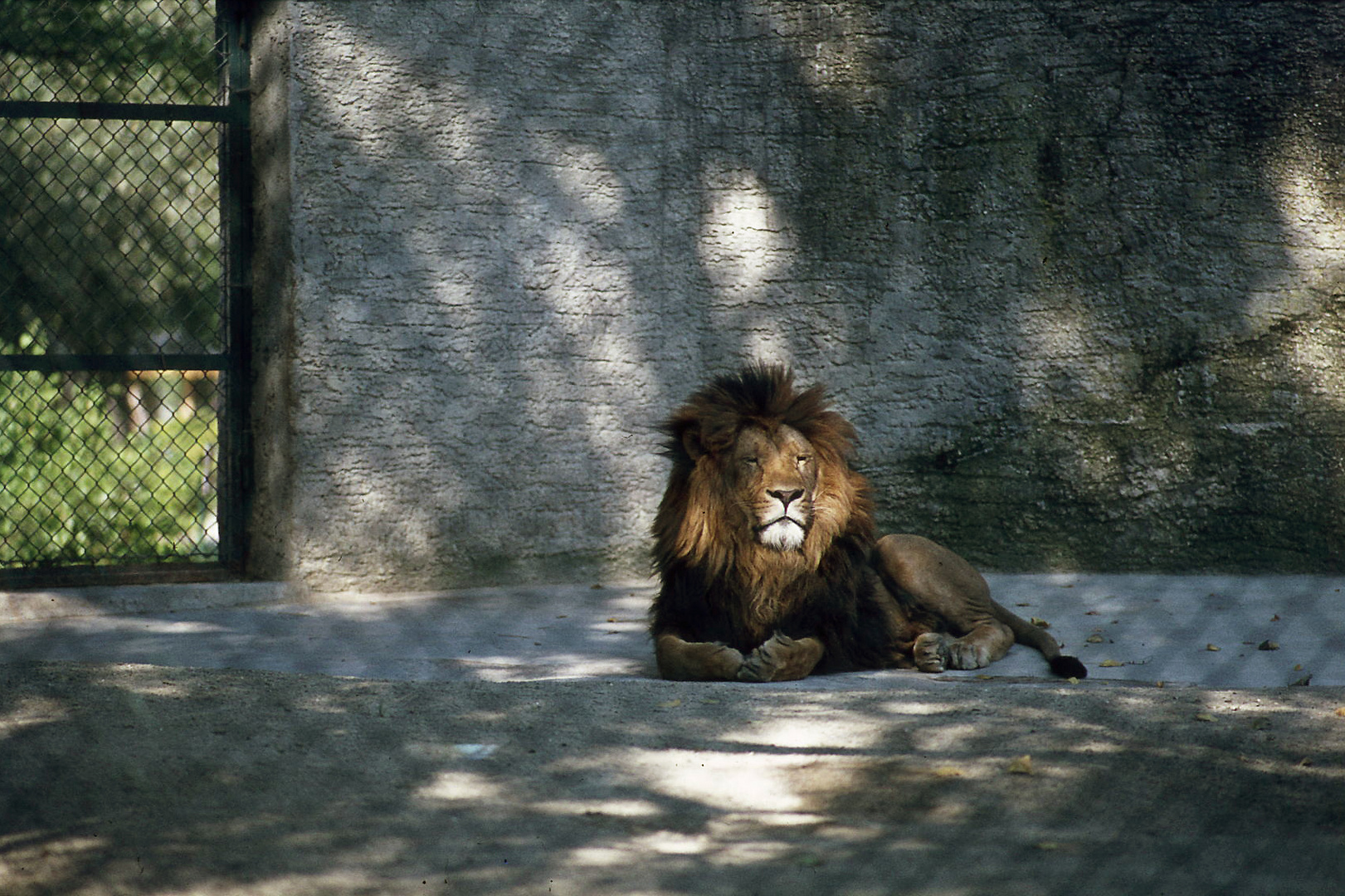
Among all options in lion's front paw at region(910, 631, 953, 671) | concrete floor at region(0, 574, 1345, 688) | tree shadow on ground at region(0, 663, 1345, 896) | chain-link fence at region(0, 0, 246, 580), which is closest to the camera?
tree shadow on ground at region(0, 663, 1345, 896)

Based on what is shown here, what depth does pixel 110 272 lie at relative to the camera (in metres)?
6.55

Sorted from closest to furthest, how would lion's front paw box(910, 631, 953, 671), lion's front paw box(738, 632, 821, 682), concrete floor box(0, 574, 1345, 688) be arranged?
lion's front paw box(738, 632, 821, 682) < lion's front paw box(910, 631, 953, 671) < concrete floor box(0, 574, 1345, 688)

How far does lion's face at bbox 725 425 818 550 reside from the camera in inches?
169

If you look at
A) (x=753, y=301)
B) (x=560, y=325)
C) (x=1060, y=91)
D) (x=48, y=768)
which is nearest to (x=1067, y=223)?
(x=1060, y=91)

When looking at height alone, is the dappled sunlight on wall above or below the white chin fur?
above

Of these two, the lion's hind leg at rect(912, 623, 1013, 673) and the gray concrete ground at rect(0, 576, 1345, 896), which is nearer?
the gray concrete ground at rect(0, 576, 1345, 896)

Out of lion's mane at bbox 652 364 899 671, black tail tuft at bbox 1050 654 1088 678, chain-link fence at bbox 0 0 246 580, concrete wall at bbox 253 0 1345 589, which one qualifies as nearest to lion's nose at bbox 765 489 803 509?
lion's mane at bbox 652 364 899 671

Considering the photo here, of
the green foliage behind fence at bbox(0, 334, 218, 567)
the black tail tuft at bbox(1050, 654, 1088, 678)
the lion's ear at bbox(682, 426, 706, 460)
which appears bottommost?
the black tail tuft at bbox(1050, 654, 1088, 678)

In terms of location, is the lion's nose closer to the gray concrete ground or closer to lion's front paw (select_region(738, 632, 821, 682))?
lion's front paw (select_region(738, 632, 821, 682))

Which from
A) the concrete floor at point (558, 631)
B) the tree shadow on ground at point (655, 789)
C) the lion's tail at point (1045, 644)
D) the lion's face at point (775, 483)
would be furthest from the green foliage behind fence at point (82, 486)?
the lion's tail at point (1045, 644)

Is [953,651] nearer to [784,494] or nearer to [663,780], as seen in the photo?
[784,494]

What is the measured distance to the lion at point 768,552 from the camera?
14.1 ft

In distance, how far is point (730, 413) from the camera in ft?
14.5

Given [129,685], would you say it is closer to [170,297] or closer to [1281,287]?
[170,297]
